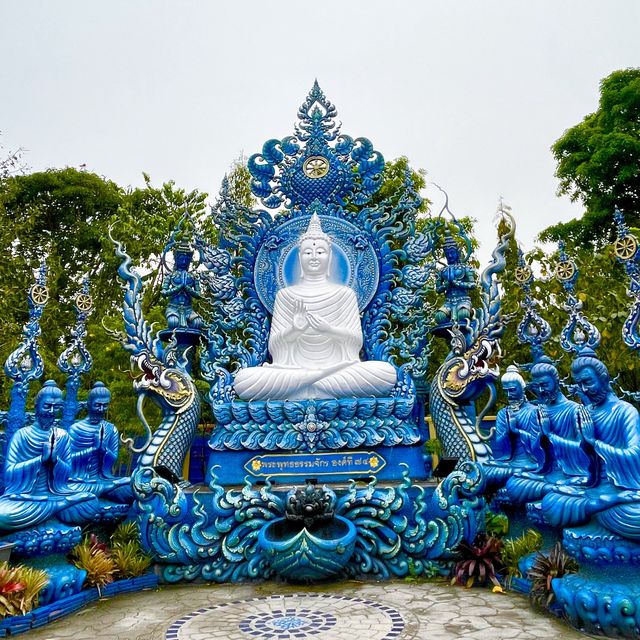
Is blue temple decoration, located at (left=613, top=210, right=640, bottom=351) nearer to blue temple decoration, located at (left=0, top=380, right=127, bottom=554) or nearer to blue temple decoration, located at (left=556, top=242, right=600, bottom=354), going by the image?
blue temple decoration, located at (left=556, top=242, right=600, bottom=354)

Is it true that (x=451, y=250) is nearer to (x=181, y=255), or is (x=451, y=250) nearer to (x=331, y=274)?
(x=331, y=274)

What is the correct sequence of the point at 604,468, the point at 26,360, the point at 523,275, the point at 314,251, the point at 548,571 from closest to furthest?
1. the point at 604,468
2. the point at 548,571
3. the point at 26,360
4. the point at 523,275
5. the point at 314,251

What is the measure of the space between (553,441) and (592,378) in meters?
1.18

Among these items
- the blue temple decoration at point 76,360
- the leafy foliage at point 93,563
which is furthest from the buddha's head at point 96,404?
the leafy foliage at point 93,563

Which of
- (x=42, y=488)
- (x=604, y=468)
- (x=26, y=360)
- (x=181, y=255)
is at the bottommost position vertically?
(x=42, y=488)

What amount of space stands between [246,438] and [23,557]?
2.95 m

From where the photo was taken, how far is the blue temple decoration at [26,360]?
651 cm

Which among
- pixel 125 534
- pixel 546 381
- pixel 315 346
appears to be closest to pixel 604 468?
pixel 546 381

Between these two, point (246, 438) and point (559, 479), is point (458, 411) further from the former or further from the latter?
point (246, 438)

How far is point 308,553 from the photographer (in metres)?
5.94

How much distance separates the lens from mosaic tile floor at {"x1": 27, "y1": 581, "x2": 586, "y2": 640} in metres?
4.68

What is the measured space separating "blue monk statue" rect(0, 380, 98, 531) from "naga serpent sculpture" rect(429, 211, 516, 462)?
167 inches

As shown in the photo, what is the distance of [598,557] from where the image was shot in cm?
448

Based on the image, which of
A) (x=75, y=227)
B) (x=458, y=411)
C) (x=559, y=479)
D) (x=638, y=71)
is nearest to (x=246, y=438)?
(x=458, y=411)
